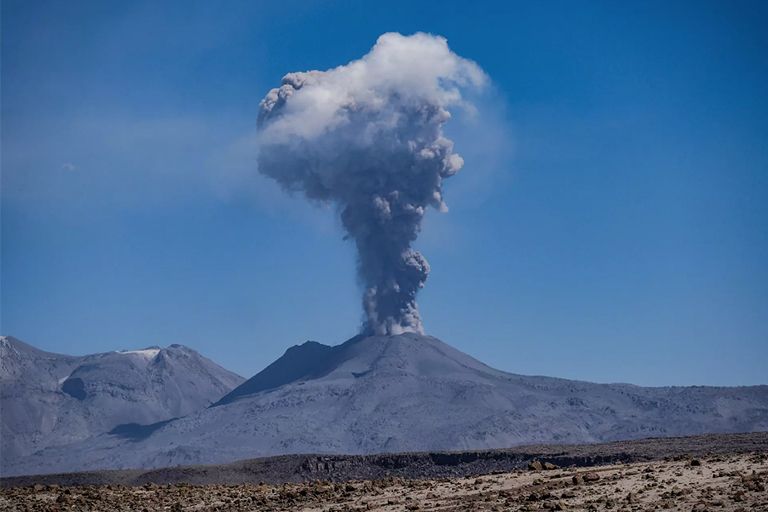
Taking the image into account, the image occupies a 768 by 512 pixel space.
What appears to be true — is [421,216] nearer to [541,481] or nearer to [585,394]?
[585,394]

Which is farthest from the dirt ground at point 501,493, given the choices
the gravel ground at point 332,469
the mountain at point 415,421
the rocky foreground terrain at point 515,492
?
the mountain at point 415,421

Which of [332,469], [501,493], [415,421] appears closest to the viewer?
[501,493]

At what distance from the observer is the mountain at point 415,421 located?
167375 mm

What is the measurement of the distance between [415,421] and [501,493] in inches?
5667

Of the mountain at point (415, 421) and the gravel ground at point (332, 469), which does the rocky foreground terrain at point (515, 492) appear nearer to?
the gravel ground at point (332, 469)

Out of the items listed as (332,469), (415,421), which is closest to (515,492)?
(332,469)

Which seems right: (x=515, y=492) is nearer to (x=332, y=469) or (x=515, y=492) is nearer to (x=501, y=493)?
(x=501, y=493)

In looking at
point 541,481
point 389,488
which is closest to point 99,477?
point 389,488

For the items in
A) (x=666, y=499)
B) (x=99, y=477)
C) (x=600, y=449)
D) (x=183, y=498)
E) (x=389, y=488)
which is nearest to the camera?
(x=666, y=499)

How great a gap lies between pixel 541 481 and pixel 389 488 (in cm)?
670

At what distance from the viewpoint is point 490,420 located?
172 m

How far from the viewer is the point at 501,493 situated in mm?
34719

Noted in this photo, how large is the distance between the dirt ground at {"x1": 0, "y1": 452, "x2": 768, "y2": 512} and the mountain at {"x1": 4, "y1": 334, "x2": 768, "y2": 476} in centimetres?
11641

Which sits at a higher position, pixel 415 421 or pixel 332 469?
pixel 415 421
